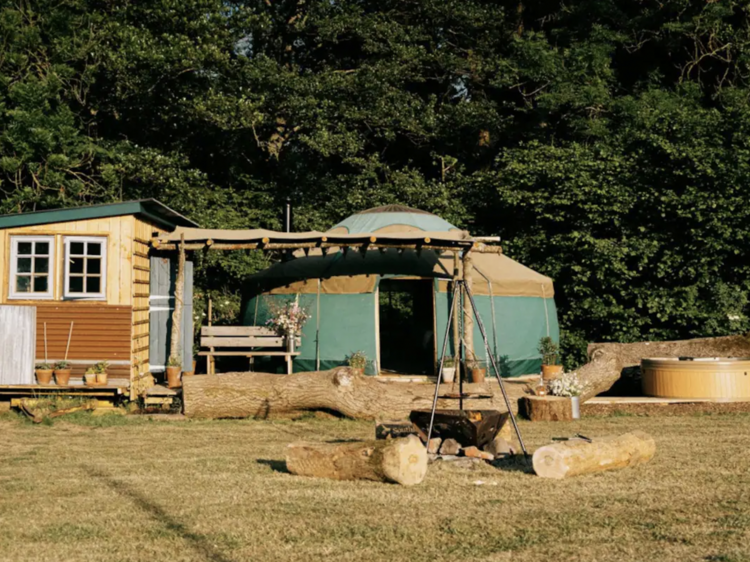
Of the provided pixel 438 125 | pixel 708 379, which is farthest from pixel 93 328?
pixel 438 125

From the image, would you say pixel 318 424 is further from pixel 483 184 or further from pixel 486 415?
pixel 483 184

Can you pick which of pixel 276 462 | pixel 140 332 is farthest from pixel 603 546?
pixel 140 332

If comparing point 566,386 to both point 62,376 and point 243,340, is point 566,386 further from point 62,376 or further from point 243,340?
point 62,376

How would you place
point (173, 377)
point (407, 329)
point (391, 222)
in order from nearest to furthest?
point (173, 377) < point (391, 222) < point (407, 329)

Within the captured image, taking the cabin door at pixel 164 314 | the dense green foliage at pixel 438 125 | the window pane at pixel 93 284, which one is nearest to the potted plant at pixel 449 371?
the cabin door at pixel 164 314

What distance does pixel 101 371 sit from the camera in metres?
11.2

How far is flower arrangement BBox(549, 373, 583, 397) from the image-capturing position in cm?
1102

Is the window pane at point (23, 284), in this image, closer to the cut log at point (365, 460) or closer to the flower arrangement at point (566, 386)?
the cut log at point (365, 460)

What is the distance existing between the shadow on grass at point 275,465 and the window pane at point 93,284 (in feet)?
15.6

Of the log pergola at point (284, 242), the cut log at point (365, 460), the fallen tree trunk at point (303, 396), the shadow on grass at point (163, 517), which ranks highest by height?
the log pergola at point (284, 242)

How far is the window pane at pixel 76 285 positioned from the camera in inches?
449

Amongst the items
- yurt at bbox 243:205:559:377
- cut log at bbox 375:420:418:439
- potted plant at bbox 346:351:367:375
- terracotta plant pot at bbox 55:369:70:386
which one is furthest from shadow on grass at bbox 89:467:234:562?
yurt at bbox 243:205:559:377

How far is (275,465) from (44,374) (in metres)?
4.98

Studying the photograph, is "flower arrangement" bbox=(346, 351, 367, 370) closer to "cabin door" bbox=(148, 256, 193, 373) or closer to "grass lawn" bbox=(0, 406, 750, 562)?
"cabin door" bbox=(148, 256, 193, 373)
